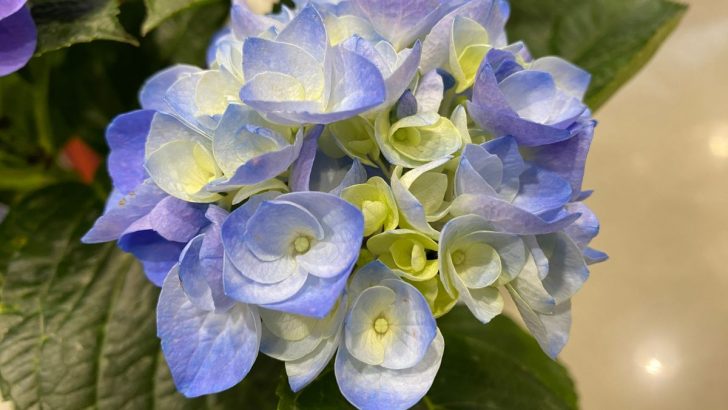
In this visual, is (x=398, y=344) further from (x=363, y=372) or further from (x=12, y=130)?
(x=12, y=130)

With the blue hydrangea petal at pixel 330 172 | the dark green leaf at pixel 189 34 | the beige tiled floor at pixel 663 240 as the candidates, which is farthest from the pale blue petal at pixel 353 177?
the beige tiled floor at pixel 663 240

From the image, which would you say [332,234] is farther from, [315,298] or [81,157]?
[81,157]

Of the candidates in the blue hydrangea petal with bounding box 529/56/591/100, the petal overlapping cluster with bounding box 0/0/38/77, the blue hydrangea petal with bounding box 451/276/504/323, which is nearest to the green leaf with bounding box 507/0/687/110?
the blue hydrangea petal with bounding box 529/56/591/100

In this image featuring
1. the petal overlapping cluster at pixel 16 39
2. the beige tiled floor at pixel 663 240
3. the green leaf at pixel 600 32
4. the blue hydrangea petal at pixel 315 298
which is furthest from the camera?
the beige tiled floor at pixel 663 240

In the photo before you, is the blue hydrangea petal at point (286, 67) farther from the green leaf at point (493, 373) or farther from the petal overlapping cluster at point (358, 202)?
the green leaf at point (493, 373)

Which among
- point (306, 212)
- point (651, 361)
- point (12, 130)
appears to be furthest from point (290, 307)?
point (651, 361)

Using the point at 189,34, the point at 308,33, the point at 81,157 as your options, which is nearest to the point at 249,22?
the point at 308,33
